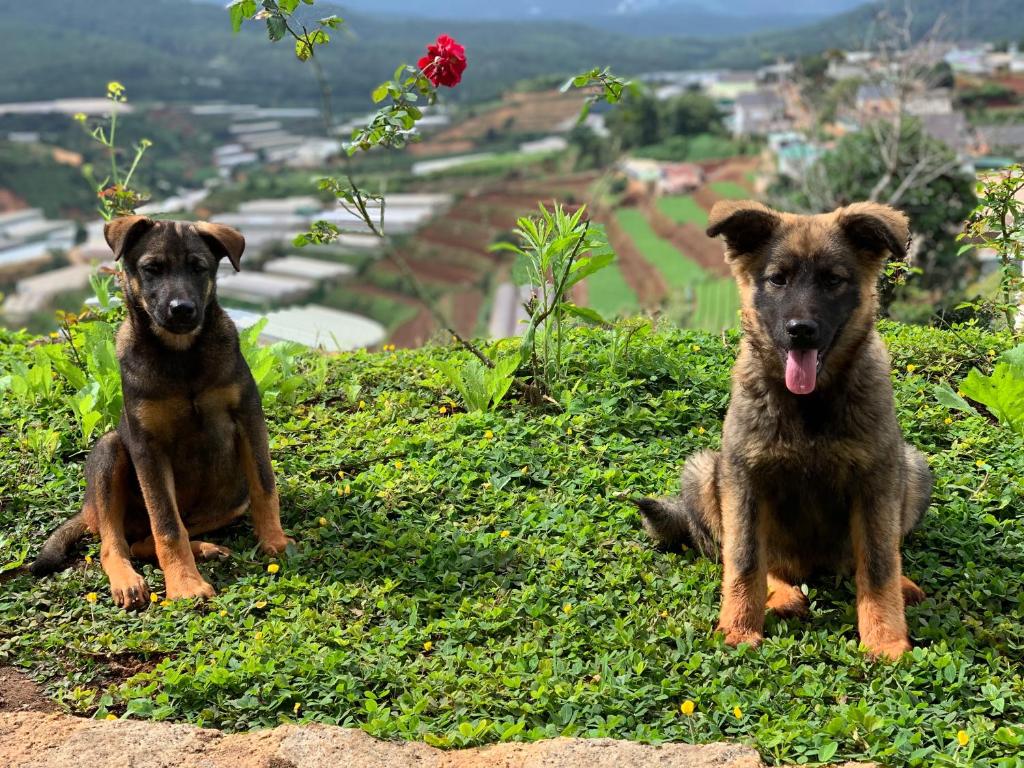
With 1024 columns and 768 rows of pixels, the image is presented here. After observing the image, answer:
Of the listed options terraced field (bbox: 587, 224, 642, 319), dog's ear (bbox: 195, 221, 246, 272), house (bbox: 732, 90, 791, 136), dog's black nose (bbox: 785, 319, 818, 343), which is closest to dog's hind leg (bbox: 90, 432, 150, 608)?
dog's ear (bbox: 195, 221, 246, 272)

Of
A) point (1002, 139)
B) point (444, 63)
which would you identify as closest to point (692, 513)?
point (444, 63)

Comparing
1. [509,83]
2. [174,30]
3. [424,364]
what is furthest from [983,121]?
[174,30]

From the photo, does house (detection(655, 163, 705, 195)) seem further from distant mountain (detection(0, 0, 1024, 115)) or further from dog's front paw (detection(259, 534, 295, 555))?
dog's front paw (detection(259, 534, 295, 555))

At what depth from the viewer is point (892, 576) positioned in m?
4.40

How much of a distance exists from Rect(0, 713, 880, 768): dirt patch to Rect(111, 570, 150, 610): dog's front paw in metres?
1.09

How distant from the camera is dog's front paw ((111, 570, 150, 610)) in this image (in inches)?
200

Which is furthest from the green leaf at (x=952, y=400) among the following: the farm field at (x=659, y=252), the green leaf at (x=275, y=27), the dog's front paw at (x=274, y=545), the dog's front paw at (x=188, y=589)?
the farm field at (x=659, y=252)

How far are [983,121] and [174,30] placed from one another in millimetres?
92677

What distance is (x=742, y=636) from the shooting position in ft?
14.9

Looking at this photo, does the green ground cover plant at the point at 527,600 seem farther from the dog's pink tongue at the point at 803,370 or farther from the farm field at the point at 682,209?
the farm field at the point at 682,209

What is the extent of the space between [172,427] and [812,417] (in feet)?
10.3

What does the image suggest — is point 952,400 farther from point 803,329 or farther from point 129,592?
point 129,592

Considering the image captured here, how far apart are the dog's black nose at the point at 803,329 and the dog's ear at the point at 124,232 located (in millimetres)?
3173

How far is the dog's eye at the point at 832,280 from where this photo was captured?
14.1ft
